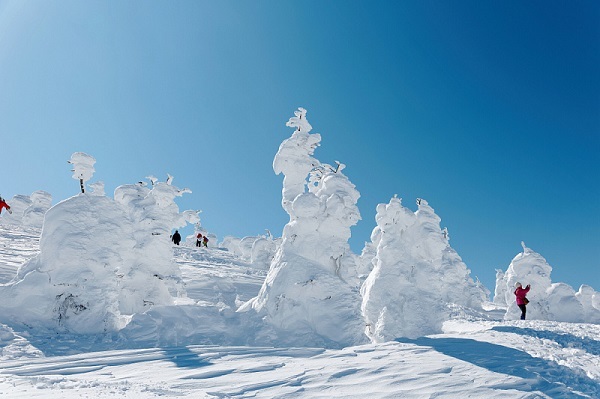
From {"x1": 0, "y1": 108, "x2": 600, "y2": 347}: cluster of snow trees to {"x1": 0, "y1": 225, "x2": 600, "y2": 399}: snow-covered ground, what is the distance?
1.61m

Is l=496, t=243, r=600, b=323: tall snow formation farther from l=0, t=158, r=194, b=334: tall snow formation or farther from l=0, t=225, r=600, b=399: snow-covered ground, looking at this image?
l=0, t=158, r=194, b=334: tall snow formation

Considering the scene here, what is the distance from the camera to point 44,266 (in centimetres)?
1397

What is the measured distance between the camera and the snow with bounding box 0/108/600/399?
23.8 feet

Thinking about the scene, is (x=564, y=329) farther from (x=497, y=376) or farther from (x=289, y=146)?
(x=289, y=146)

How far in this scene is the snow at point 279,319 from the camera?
286 inches

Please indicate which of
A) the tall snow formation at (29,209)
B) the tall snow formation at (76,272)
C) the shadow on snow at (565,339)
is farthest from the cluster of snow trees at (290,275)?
the tall snow formation at (29,209)

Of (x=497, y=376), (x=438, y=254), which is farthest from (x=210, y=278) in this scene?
(x=497, y=376)

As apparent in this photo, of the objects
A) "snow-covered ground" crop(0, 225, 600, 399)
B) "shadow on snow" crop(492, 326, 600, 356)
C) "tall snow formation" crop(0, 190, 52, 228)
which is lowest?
"snow-covered ground" crop(0, 225, 600, 399)

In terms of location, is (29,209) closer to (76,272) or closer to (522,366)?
(76,272)

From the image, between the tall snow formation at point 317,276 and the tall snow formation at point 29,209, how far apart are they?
34.8 meters

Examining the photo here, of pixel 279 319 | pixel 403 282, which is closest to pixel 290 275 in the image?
pixel 279 319

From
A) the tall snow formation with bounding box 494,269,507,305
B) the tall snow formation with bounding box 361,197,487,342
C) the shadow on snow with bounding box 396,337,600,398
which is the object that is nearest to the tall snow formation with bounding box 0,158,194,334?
the shadow on snow with bounding box 396,337,600,398

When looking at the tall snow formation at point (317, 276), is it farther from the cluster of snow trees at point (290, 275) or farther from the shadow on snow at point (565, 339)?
the shadow on snow at point (565, 339)

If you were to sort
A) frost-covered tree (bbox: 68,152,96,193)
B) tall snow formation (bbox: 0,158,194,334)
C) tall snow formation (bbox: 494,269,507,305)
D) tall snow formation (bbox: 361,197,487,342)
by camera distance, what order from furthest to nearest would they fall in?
1. tall snow formation (bbox: 494,269,507,305)
2. frost-covered tree (bbox: 68,152,96,193)
3. tall snow formation (bbox: 361,197,487,342)
4. tall snow formation (bbox: 0,158,194,334)
